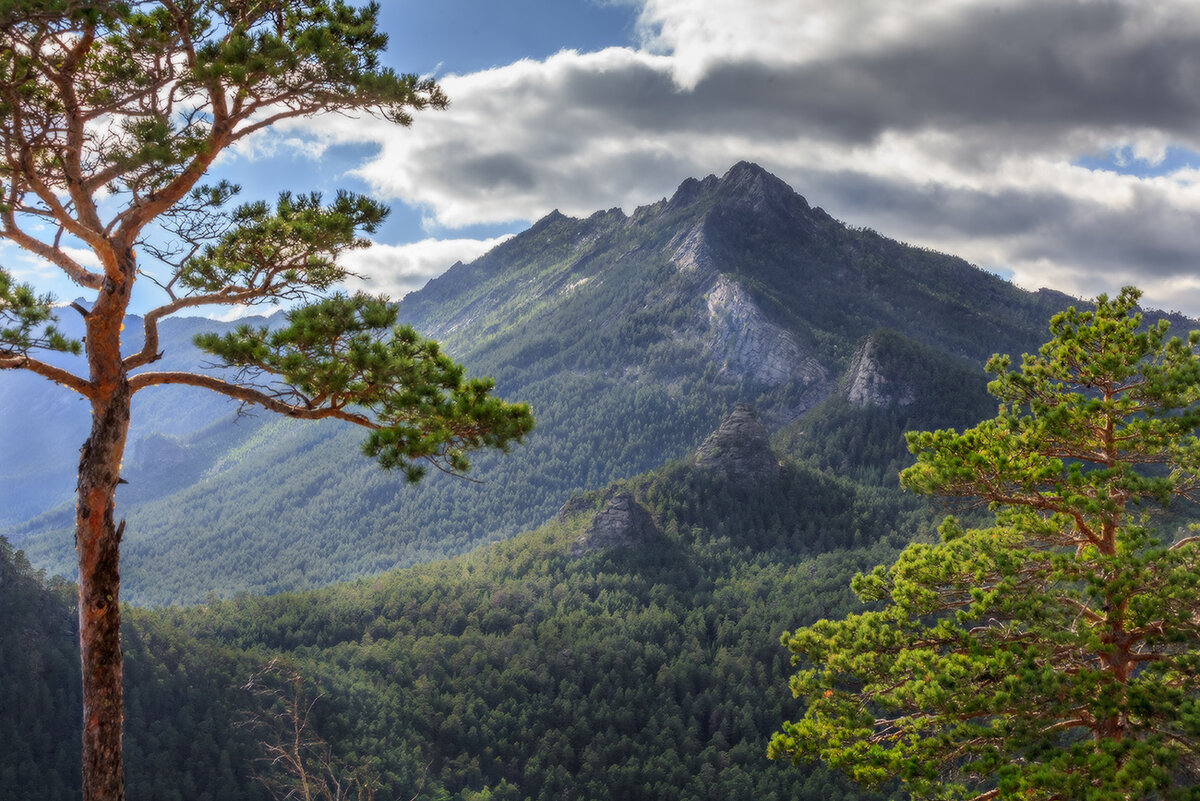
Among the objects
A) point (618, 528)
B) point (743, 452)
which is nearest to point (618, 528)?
point (618, 528)

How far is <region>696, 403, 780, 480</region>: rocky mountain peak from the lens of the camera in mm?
163000

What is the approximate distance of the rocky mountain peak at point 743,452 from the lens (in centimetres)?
16300

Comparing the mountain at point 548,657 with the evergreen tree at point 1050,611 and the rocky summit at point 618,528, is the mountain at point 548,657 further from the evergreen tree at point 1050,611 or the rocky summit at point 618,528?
the evergreen tree at point 1050,611

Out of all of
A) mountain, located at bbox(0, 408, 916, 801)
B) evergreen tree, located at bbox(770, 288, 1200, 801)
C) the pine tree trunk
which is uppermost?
the pine tree trunk

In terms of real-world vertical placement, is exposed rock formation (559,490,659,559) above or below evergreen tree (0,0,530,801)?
below

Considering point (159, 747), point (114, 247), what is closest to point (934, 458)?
point (114, 247)

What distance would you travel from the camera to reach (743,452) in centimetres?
16375

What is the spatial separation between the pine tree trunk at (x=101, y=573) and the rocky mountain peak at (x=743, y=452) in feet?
508

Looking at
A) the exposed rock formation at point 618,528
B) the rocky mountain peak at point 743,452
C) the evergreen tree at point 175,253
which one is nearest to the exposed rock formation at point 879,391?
the rocky mountain peak at point 743,452

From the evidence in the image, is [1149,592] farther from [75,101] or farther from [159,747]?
[159,747]

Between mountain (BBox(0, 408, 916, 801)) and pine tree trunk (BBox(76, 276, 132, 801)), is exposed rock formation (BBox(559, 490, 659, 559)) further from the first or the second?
pine tree trunk (BBox(76, 276, 132, 801))

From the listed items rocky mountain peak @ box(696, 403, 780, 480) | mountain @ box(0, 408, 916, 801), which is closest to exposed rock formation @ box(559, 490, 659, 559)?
mountain @ box(0, 408, 916, 801)

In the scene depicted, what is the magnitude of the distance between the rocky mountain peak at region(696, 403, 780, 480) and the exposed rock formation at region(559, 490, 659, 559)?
77.9ft

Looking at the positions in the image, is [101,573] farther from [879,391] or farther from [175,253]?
[879,391]
